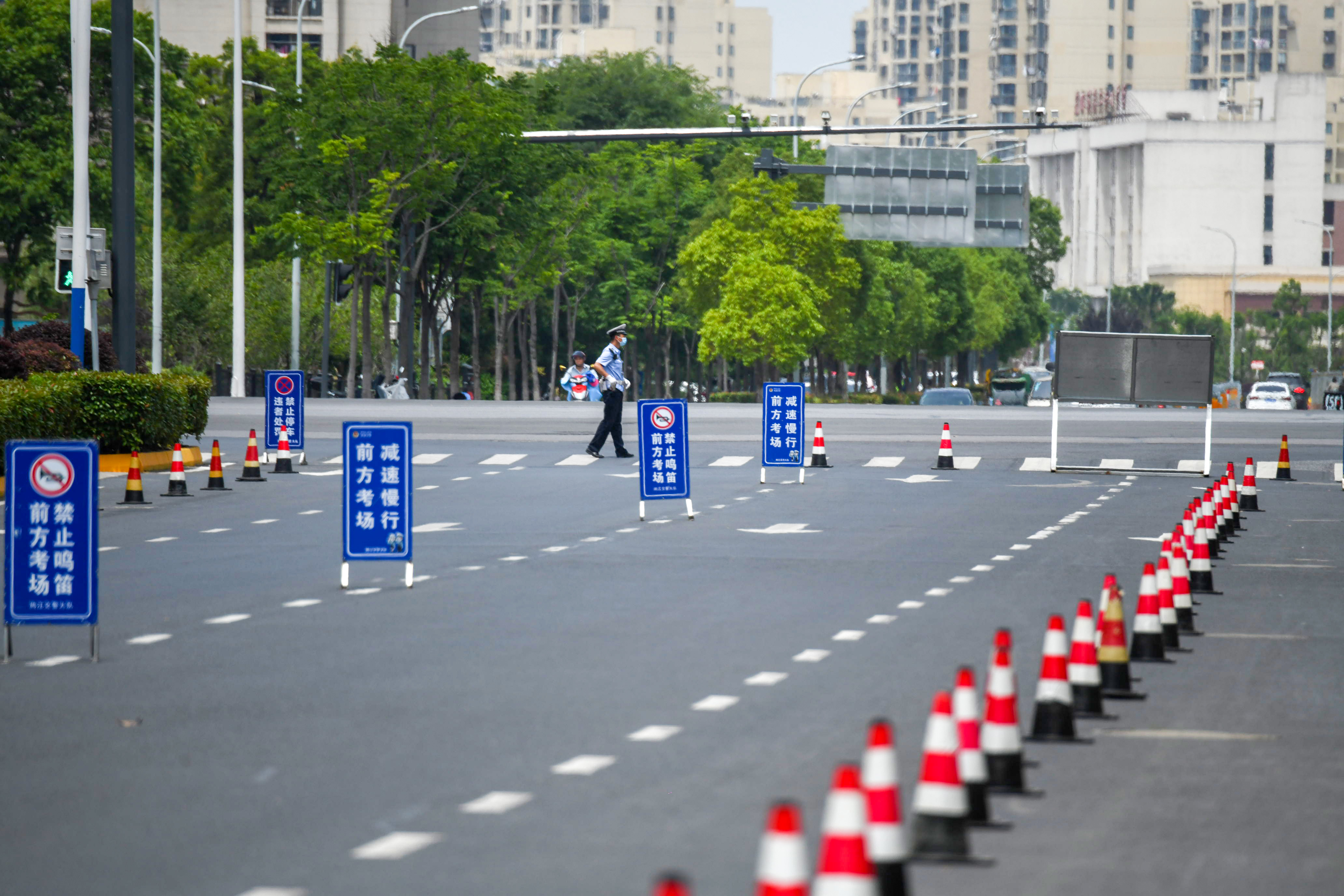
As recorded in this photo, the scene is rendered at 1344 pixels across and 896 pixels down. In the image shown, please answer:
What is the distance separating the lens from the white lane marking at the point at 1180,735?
29.6ft

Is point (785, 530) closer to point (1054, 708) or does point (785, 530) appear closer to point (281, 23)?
point (1054, 708)

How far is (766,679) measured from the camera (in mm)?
10641

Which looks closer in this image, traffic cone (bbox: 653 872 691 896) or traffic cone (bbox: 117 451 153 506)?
traffic cone (bbox: 653 872 691 896)

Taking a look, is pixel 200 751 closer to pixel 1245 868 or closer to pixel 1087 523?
pixel 1245 868

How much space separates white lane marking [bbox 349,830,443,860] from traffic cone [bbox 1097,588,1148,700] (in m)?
4.00

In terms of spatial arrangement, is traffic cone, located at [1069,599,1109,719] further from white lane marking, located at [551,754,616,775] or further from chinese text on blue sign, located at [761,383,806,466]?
chinese text on blue sign, located at [761,383,806,466]

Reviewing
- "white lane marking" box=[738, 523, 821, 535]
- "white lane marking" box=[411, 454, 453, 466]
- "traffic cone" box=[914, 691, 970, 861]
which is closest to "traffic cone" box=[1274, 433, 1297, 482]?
"white lane marking" box=[411, 454, 453, 466]

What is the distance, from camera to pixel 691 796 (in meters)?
7.64

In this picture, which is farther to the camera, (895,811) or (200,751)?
(200,751)

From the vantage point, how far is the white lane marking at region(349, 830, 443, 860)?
6738mm

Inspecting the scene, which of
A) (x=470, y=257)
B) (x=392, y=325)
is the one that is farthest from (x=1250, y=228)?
(x=470, y=257)

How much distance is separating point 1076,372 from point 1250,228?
136 meters

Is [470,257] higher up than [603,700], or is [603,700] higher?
[470,257]

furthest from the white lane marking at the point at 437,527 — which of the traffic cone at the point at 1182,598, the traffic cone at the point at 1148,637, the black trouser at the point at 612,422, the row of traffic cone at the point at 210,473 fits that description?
the black trouser at the point at 612,422
